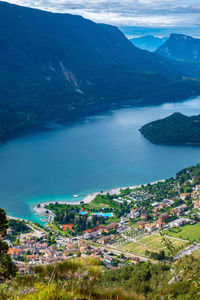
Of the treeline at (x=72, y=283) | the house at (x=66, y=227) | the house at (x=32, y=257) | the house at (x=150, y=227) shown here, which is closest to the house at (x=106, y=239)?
the house at (x=150, y=227)

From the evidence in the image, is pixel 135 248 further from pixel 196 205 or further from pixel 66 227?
pixel 196 205

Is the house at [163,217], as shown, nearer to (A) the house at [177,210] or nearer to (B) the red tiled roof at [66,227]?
(A) the house at [177,210]

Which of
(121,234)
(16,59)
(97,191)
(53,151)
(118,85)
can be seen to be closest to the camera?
(121,234)

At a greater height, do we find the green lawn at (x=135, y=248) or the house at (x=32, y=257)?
the house at (x=32, y=257)

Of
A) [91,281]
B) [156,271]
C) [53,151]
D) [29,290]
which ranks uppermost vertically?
[29,290]

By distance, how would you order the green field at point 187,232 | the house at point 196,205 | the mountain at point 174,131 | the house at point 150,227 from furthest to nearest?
1. the mountain at point 174,131
2. the house at point 196,205
3. the house at point 150,227
4. the green field at point 187,232

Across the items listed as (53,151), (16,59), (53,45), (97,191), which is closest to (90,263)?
(97,191)

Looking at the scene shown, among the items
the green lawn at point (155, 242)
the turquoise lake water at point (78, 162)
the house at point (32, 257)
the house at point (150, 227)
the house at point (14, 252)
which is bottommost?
the turquoise lake water at point (78, 162)

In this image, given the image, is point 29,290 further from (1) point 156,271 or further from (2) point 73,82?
(2) point 73,82

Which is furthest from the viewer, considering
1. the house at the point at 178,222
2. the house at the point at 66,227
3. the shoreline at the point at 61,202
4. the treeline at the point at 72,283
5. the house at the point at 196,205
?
the house at the point at 196,205
